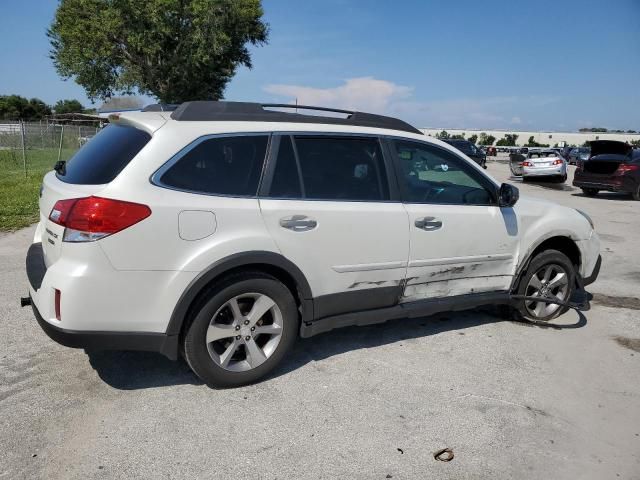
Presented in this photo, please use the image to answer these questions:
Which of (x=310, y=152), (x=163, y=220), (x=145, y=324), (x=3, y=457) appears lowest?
(x=3, y=457)

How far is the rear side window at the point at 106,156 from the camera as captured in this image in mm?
3104

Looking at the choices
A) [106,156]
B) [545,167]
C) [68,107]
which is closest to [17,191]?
[106,156]

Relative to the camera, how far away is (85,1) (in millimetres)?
30938

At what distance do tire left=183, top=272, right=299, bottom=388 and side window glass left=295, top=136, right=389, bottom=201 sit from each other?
739 millimetres

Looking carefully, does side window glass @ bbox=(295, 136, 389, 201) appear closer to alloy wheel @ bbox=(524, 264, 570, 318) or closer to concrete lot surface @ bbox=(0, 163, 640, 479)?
concrete lot surface @ bbox=(0, 163, 640, 479)

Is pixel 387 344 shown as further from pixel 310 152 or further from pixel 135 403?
pixel 135 403

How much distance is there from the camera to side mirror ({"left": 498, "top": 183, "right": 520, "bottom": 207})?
4.25 m

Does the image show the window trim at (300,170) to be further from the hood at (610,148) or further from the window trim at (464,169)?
the hood at (610,148)

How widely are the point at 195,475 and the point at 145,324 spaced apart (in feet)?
3.04

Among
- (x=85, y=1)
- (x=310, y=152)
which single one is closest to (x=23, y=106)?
(x=85, y=1)

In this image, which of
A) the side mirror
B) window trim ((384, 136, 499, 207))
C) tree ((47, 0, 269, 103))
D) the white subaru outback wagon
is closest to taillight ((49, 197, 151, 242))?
the white subaru outback wagon

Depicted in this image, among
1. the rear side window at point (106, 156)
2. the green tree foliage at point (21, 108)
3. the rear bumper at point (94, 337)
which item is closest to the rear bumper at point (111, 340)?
the rear bumper at point (94, 337)

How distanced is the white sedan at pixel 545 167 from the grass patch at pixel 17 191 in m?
17.6

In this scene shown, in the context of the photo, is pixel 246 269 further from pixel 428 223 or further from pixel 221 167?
pixel 428 223
